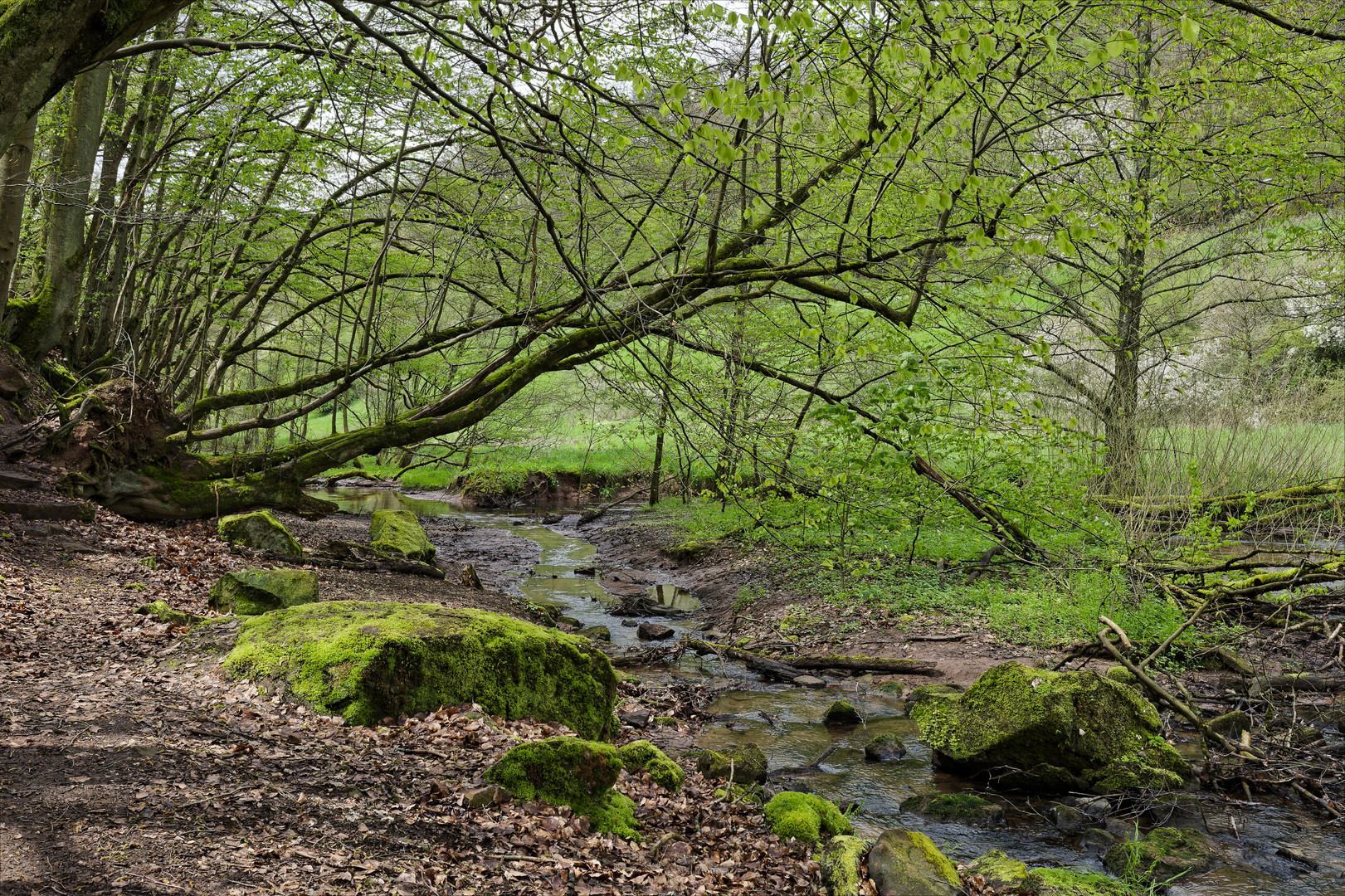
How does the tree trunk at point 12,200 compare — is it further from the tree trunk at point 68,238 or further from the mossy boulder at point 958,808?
the mossy boulder at point 958,808

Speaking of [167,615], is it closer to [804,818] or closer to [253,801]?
[253,801]

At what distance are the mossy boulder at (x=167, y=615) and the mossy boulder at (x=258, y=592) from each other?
48 centimetres

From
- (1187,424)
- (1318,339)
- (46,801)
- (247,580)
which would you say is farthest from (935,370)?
(1318,339)

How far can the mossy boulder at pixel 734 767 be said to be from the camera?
5.96 metres

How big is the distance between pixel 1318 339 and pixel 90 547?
2662 centimetres

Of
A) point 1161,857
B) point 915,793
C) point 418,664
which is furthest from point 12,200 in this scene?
point 1161,857

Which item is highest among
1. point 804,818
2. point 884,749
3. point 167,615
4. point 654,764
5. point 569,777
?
point 167,615

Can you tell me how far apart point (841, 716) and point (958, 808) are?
1829mm

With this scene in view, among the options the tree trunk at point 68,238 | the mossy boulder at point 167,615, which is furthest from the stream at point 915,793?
the tree trunk at point 68,238

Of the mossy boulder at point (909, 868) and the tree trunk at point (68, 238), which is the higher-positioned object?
the tree trunk at point (68, 238)

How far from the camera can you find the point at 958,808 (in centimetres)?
589

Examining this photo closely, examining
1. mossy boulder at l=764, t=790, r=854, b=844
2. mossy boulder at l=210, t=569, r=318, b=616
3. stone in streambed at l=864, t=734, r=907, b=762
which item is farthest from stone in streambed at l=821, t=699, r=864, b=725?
mossy boulder at l=210, t=569, r=318, b=616

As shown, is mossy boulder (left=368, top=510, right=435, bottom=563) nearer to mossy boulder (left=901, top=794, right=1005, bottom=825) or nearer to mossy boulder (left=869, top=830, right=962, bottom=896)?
mossy boulder (left=901, top=794, right=1005, bottom=825)

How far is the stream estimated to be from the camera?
16.4ft
